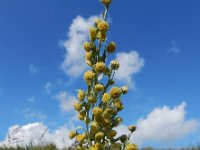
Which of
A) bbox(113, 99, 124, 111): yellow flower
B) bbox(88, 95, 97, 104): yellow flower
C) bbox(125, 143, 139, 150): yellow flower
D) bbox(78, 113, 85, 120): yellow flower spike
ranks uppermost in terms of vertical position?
bbox(88, 95, 97, 104): yellow flower

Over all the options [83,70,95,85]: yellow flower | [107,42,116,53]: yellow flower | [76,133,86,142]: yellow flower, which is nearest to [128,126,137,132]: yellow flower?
[76,133,86,142]: yellow flower

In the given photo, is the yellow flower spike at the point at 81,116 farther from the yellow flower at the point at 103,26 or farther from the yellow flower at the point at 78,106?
the yellow flower at the point at 103,26

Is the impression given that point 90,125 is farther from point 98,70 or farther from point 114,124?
point 98,70

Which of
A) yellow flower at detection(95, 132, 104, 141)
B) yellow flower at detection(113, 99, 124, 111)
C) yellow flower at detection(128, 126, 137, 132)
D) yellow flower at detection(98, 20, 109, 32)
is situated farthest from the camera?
yellow flower at detection(128, 126, 137, 132)

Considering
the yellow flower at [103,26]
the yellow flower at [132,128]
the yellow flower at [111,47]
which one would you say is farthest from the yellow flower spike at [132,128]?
the yellow flower at [103,26]

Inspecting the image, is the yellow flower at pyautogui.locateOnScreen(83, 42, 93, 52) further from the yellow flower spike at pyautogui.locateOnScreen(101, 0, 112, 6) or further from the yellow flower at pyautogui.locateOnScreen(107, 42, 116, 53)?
the yellow flower spike at pyautogui.locateOnScreen(101, 0, 112, 6)

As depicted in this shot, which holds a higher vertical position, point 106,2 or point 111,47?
point 106,2

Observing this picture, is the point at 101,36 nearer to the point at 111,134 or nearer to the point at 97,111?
the point at 97,111

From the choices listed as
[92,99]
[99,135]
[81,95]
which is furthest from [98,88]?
[99,135]

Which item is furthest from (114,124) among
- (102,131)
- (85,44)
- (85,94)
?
(85,44)

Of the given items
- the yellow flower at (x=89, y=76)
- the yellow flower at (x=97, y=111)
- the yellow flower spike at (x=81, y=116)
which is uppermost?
the yellow flower at (x=89, y=76)

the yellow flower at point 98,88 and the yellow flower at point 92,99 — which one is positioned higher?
the yellow flower at point 98,88

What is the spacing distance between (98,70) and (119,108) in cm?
49

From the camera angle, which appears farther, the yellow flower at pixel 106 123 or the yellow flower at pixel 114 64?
the yellow flower at pixel 114 64
